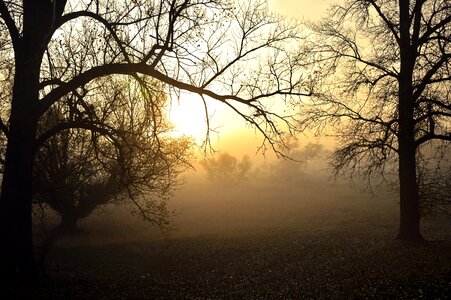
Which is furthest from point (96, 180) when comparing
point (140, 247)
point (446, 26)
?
point (446, 26)

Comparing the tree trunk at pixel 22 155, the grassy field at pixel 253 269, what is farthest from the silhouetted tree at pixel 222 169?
the tree trunk at pixel 22 155

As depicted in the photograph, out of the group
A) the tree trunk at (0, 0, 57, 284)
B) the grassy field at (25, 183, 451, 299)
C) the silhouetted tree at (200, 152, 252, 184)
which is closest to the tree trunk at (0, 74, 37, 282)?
the tree trunk at (0, 0, 57, 284)

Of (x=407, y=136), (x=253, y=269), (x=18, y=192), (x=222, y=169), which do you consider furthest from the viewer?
(x=222, y=169)

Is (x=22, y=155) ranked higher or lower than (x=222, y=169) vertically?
lower

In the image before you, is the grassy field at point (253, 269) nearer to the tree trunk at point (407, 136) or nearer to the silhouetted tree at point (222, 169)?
the tree trunk at point (407, 136)

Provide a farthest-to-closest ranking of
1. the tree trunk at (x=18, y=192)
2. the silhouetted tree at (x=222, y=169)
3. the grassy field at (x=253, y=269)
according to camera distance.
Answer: the silhouetted tree at (x=222, y=169) → the grassy field at (x=253, y=269) → the tree trunk at (x=18, y=192)

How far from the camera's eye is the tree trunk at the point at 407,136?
17.0 metres

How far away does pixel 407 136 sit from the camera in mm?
17172

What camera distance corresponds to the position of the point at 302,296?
10.5m

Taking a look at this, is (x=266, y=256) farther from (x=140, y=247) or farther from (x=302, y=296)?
(x=140, y=247)

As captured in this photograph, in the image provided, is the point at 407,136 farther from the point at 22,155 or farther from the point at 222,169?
the point at 222,169

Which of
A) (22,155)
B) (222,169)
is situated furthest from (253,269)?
(222,169)

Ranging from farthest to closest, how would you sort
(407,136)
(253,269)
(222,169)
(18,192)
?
(222,169) < (407,136) < (253,269) < (18,192)

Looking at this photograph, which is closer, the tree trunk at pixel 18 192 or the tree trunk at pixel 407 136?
the tree trunk at pixel 18 192
